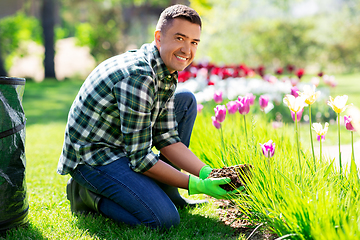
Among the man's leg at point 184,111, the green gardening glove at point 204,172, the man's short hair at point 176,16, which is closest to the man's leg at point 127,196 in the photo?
the green gardening glove at point 204,172

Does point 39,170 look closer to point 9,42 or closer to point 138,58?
point 138,58

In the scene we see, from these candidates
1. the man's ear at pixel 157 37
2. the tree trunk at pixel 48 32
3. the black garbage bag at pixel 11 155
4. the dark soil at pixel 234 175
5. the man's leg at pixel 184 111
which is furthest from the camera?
the tree trunk at pixel 48 32

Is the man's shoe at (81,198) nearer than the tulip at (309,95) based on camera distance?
No

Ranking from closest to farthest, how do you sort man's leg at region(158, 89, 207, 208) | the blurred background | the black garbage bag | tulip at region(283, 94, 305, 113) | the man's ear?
tulip at region(283, 94, 305, 113), the black garbage bag, the man's ear, man's leg at region(158, 89, 207, 208), the blurred background

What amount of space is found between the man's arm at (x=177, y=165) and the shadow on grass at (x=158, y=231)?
0.25 meters

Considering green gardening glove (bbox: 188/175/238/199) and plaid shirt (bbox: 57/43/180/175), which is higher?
plaid shirt (bbox: 57/43/180/175)

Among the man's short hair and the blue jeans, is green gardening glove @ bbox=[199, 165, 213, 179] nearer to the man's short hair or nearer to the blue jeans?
the blue jeans

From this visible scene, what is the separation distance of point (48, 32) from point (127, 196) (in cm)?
1307

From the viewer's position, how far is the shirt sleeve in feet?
6.18

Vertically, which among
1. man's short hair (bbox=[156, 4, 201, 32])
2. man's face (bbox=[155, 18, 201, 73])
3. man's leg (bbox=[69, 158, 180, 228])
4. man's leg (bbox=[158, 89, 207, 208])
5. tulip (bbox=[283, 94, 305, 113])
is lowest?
man's leg (bbox=[69, 158, 180, 228])

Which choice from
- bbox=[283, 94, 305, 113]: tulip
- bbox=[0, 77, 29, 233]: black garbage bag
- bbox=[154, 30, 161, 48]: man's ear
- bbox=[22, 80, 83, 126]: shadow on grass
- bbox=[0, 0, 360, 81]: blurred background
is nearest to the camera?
bbox=[283, 94, 305, 113]: tulip

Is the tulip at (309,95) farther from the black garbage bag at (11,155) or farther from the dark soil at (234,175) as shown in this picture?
the black garbage bag at (11,155)

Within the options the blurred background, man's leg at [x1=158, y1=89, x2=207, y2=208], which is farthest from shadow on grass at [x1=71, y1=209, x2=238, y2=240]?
the blurred background

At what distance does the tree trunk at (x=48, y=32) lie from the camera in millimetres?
13164
